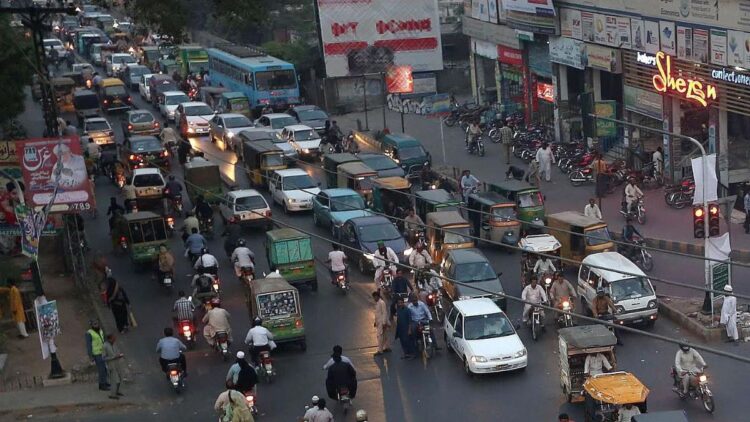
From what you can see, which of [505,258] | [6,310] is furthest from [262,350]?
[505,258]

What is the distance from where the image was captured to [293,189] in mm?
35156

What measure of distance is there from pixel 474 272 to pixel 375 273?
9.80ft

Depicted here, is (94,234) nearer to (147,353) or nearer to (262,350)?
(147,353)

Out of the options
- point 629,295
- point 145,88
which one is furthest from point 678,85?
point 145,88

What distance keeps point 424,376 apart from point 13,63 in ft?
56.0

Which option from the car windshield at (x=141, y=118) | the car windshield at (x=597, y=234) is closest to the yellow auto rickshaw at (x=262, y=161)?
the car windshield at (x=141, y=118)

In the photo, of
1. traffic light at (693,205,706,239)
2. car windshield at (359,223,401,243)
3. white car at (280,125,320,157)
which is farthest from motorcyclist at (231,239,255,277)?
white car at (280,125,320,157)

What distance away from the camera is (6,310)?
25.8 metres

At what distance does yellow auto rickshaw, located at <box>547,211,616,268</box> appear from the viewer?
27125 mm

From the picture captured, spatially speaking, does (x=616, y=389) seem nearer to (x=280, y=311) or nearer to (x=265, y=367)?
(x=265, y=367)

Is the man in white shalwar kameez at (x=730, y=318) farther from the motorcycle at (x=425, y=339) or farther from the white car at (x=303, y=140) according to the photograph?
the white car at (x=303, y=140)

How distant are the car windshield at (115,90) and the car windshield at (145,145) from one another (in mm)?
16384

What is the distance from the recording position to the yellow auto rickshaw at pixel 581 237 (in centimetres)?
2712

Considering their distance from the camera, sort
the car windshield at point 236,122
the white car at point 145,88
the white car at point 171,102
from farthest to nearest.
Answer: the white car at point 145,88
the white car at point 171,102
the car windshield at point 236,122
